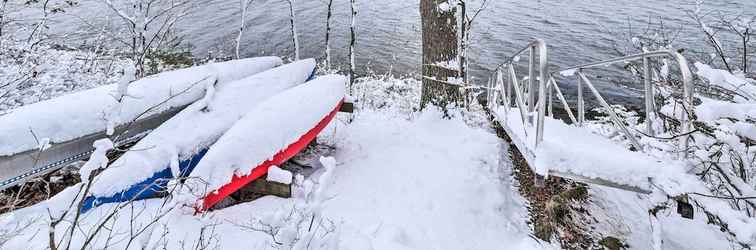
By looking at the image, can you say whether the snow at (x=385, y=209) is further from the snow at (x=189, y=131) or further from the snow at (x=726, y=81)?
the snow at (x=726, y=81)

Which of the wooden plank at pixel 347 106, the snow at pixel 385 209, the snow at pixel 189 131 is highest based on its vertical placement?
the snow at pixel 189 131

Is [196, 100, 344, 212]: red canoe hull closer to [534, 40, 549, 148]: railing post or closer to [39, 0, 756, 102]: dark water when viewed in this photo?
[534, 40, 549, 148]: railing post

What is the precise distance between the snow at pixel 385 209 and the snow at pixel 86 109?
91 cm

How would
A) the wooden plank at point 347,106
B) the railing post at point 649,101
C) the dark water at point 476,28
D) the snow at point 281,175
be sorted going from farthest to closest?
the dark water at point 476,28, the wooden plank at point 347,106, the snow at point 281,175, the railing post at point 649,101

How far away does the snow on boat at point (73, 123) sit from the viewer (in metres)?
3.29

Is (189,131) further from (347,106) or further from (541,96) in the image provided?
(541,96)

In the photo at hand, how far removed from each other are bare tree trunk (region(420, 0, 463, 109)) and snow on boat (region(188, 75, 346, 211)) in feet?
5.59

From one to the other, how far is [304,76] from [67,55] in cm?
824

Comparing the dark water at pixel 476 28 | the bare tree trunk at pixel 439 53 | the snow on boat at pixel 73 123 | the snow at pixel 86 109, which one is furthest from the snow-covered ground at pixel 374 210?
the dark water at pixel 476 28

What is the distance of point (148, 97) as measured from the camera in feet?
13.7

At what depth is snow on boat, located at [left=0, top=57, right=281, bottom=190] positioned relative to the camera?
3285 mm

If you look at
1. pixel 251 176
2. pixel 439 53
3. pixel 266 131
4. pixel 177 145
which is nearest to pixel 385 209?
pixel 251 176

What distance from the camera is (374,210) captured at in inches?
142

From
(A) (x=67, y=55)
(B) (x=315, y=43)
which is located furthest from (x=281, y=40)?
(A) (x=67, y=55)
